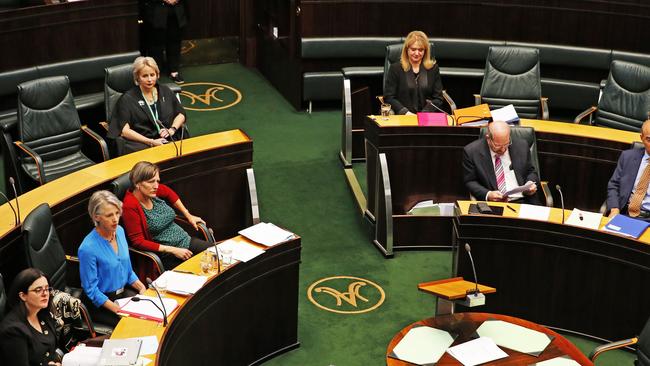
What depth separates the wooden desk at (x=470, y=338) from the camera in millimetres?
5430

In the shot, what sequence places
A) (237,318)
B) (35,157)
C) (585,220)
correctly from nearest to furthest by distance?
1. (237,318)
2. (585,220)
3. (35,157)

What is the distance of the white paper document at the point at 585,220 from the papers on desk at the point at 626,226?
78 mm

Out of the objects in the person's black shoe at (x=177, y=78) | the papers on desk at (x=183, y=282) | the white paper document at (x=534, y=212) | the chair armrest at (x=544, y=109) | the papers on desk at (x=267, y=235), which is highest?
the chair armrest at (x=544, y=109)

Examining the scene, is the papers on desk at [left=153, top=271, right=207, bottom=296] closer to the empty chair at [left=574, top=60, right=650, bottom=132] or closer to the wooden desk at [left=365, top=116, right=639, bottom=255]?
the wooden desk at [left=365, top=116, right=639, bottom=255]

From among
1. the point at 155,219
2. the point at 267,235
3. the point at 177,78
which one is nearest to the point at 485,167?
the point at 267,235

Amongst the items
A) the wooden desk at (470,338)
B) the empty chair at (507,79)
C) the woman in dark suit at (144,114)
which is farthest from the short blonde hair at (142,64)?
the wooden desk at (470,338)

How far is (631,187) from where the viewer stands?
7262mm

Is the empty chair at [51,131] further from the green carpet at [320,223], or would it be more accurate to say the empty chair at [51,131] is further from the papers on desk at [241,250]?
the papers on desk at [241,250]

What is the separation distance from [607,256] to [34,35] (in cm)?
536

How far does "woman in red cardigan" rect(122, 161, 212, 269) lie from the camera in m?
6.41

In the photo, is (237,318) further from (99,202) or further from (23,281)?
(23,281)

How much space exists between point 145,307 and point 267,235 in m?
1.13

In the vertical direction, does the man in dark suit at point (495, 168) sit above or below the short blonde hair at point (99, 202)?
below

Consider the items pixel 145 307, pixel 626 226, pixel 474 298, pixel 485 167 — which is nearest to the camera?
pixel 145 307
